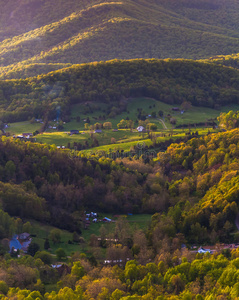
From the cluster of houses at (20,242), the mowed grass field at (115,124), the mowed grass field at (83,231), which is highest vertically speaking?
the cluster of houses at (20,242)

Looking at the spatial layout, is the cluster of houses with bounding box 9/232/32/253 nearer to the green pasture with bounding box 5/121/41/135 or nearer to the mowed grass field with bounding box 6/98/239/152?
the mowed grass field with bounding box 6/98/239/152

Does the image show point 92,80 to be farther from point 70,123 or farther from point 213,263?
point 213,263

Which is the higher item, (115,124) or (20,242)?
(20,242)

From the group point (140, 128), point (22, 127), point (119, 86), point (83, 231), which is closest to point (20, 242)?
point (83, 231)

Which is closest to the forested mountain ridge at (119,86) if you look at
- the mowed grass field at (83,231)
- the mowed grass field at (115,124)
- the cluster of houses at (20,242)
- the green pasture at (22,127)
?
the mowed grass field at (115,124)

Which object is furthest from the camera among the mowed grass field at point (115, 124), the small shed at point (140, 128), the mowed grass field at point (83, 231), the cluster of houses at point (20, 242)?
the small shed at point (140, 128)

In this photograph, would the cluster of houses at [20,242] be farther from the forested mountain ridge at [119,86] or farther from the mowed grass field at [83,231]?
the forested mountain ridge at [119,86]

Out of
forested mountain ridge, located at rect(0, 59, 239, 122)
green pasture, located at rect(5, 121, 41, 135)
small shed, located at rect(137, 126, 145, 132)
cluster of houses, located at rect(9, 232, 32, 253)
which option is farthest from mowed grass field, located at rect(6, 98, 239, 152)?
cluster of houses, located at rect(9, 232, 32, 253)

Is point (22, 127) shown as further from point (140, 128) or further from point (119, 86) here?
point (119, 86)

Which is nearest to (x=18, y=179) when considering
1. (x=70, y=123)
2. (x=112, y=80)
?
(x=70, y=123)
